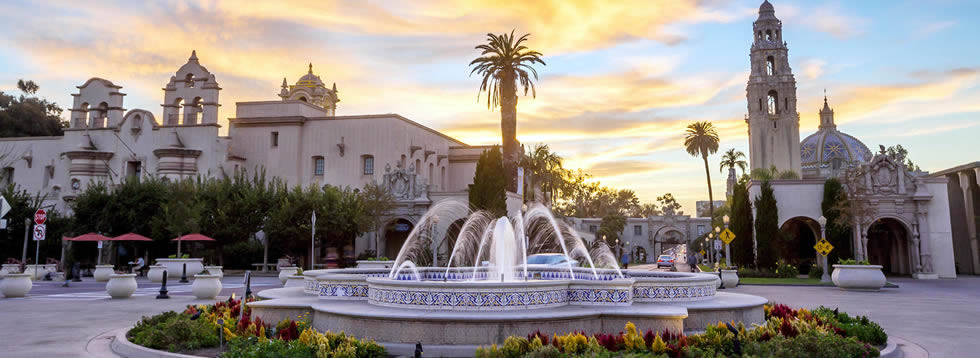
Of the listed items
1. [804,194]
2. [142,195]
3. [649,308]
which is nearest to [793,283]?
[804,194]

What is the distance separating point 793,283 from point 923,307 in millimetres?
13615

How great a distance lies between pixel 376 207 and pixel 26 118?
54.9 m

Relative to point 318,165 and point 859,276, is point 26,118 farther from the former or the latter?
point 859,276

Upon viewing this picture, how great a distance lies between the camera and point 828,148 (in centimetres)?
10681

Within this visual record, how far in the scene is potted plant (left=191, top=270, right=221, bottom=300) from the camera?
20.9 metres

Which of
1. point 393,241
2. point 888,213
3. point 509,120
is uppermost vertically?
point 509,120

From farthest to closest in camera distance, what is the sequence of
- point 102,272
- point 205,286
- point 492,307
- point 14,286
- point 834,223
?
point 834,223, point 102,272, point 14,286, point 205,286, point 492,307

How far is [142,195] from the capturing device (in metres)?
44.4

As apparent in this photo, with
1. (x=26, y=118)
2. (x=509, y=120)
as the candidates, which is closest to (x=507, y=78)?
(x=509, y=120)

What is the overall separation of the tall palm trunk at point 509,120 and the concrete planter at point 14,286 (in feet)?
90.8

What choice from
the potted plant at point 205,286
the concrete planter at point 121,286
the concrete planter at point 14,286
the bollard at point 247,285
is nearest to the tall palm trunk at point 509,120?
the potted plant at point 205,286

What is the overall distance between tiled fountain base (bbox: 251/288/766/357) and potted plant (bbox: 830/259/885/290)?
56.5ft

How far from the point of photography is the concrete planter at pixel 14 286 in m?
21.8

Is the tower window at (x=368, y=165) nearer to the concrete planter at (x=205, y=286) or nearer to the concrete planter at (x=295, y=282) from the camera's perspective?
the concrete planter at (x=205, y=286)
